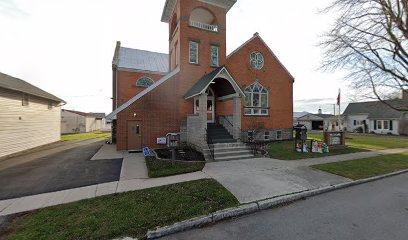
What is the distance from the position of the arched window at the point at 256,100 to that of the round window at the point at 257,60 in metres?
1.77

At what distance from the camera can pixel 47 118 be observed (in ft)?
62.1

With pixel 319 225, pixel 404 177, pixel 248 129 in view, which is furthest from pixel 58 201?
pixel 248 129

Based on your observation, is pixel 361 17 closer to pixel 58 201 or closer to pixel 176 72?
pixel 176 72

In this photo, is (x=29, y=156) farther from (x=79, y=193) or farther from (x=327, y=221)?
(x=327, y=221)

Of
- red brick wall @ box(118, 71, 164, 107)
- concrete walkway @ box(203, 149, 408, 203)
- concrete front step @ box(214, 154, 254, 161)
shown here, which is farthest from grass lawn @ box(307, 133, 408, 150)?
red brick wall @ box(118, 71, 164, 107)

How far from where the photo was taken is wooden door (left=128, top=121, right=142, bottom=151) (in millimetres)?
13337

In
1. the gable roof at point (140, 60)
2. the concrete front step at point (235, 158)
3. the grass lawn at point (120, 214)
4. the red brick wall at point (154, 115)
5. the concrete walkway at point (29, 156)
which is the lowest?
the concrete walkway at point (29, 156)

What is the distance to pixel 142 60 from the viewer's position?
23547 mm

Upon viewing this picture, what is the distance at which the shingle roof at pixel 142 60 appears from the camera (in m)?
21.4

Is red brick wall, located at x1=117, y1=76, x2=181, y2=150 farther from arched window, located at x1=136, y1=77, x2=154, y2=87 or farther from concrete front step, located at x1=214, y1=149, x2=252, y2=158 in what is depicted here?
arched window, located at x1=136, y1=77, x2=154, y2=87

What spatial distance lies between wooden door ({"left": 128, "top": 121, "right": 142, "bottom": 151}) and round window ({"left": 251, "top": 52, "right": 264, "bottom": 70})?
1195cm

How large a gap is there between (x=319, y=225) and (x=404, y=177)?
7.25 metres

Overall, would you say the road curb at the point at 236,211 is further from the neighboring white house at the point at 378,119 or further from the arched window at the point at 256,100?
the neighboring white house at the point at 378,119

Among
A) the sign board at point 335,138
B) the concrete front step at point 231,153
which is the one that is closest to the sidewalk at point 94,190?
the concrete front step at point 231,153
